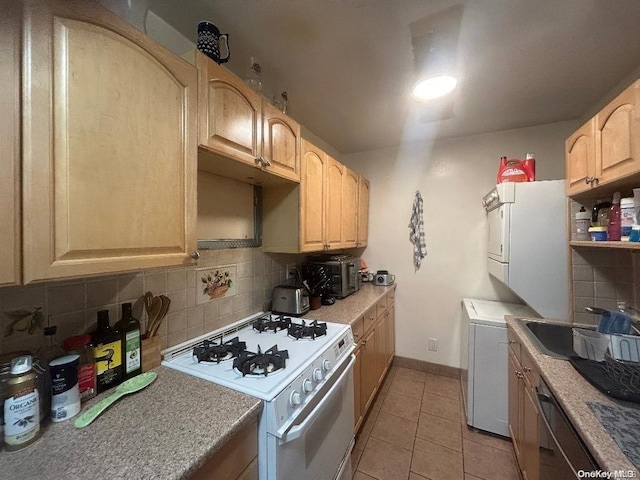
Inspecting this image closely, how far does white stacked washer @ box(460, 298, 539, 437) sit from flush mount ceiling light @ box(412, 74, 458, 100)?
1.56 meters

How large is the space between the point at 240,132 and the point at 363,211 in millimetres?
1853

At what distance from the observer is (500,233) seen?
5.96ft

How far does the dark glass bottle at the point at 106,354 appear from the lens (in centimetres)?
88

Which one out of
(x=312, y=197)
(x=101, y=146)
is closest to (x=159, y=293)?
(x=101, y=146)

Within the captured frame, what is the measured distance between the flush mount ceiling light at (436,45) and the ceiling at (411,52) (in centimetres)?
3

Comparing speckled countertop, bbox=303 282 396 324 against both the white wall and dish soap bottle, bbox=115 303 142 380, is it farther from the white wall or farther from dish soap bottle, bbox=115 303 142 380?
dish soap bottle, bbox=115 303 142 380

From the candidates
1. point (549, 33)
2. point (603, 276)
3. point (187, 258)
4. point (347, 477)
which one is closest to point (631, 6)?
point (549, 33)

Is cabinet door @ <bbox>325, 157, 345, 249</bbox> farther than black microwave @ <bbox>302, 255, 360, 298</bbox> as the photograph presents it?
No

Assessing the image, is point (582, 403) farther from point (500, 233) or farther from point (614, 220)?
point (500, 233)

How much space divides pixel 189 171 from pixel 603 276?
2.31 metres

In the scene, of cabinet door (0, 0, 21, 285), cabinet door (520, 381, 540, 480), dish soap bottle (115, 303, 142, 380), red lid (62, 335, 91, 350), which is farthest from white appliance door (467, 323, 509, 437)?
cabinet door (0, 0, 21, 285)

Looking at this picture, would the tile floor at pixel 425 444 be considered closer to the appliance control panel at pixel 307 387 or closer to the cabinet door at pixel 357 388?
the cabinet door at pixel 357 388

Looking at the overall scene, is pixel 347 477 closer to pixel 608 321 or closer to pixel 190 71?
pixel 608 321

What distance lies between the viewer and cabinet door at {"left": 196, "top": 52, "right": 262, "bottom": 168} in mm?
989
